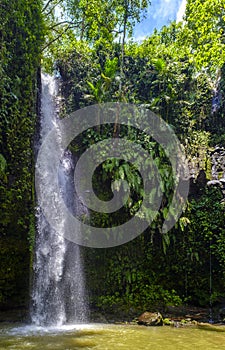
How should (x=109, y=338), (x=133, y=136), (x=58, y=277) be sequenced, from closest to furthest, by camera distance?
1. (x=109, y=338)
2. (x=58, y=277)
3. (x=133, y=136)

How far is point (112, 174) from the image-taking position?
34.3ft

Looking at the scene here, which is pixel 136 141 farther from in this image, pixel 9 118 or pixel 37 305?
pixel 37 305

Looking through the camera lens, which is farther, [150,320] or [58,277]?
[58,277]

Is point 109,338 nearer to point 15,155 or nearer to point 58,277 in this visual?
point 58,277

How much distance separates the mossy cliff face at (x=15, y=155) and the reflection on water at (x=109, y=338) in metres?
1.68

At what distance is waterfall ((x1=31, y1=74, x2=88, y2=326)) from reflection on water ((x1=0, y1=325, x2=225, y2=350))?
2.39 ft

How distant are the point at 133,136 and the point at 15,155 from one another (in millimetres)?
4170

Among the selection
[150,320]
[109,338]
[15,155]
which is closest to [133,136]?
[15,155]

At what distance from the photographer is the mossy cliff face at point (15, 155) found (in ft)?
29.1

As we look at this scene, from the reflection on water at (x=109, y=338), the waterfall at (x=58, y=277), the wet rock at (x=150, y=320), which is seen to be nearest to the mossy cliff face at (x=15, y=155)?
the waterfall at (x=58, y=277)

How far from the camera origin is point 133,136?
37.9 ft

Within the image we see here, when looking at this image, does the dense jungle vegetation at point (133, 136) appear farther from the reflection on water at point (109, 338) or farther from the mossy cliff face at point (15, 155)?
the reflection on water at point (109, 338)

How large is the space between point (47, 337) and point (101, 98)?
Result: 7823mm

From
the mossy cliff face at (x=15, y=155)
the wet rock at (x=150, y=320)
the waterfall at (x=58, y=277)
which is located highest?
the mossy cliff face at (x=15, y=155)
